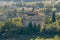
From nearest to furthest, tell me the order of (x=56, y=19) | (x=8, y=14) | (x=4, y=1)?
(x=56, y=19), (x=8, y=14), (x=4, y=1)

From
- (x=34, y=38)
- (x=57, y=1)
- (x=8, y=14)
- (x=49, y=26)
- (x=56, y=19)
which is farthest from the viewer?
(x=57, y=1)

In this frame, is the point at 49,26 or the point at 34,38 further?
the point at 49,26

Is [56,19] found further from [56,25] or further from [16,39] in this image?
[16,39]

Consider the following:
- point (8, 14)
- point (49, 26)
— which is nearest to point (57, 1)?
point (8, 14)

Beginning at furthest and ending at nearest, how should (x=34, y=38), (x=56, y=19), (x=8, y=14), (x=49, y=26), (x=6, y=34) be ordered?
(x=8, y=14) → (x=56, y=19) → (x=49, y=26) → (x=6, y=34) → (x=34, y=38)

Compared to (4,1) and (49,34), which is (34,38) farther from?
(4,1)

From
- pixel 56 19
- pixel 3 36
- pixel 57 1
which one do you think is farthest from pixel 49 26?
pixel 57 1

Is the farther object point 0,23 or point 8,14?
point 8,14

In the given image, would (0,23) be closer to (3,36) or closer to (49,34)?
(3,36)

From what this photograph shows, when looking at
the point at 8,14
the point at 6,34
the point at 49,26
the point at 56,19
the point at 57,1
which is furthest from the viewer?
the point at 57,1
